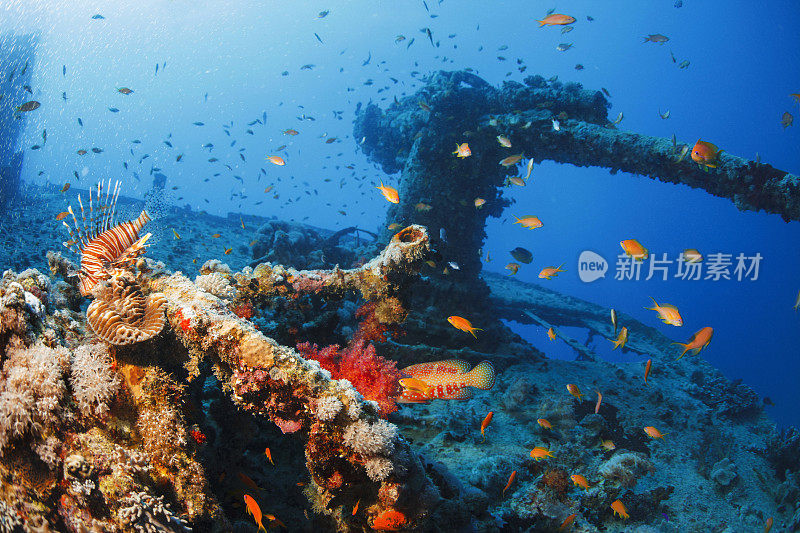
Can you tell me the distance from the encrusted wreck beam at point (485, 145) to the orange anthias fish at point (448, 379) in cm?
536

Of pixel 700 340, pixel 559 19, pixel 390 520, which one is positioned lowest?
pixel 390 520

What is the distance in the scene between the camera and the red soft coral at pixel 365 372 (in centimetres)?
386

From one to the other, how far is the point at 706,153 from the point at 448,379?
6.40 meters

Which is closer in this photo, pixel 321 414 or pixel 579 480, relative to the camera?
pixel 321 414

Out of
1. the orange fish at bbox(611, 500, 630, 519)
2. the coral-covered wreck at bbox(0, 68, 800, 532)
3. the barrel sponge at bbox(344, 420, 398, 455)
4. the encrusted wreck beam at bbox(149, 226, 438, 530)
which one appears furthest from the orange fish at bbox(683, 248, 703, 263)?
the barrel sponge at bbox(344, 420, 398, 455)

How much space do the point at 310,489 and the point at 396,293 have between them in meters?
2.52

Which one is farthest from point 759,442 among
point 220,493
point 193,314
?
point 193,314

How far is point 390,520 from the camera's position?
237 centimetres

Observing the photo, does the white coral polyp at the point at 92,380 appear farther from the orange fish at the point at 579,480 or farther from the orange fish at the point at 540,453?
the orange fish at the point at 579,480

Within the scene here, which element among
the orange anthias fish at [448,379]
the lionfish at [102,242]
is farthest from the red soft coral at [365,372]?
the lionfish at [102,242]

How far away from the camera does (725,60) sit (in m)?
105

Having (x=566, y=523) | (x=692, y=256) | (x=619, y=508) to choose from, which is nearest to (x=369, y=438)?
(x=566, y=523)

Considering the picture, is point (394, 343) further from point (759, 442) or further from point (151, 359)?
point (759, 442)

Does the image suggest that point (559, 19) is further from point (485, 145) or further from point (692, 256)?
point (692, 256)
